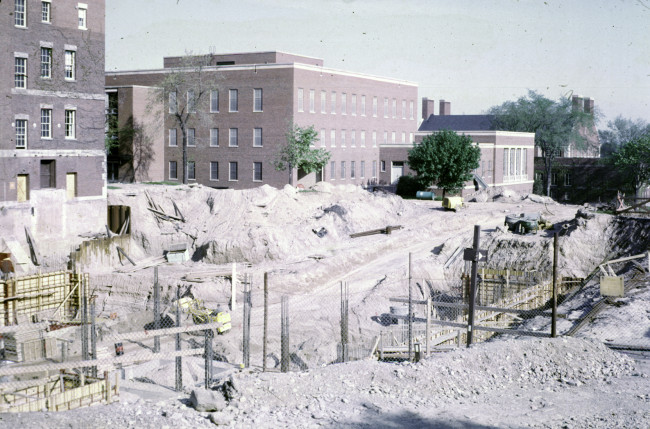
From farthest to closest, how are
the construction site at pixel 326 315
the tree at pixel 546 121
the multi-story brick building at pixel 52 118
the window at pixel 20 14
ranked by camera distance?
the tree at pixel 546 121, the window at pixel 20 14, the multi-story brick building at pixel 52 118, the construction site at pixel 326 315

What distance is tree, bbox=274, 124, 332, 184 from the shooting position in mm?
70500

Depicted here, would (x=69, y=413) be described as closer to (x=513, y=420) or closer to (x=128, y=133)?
(x=513, y=420)

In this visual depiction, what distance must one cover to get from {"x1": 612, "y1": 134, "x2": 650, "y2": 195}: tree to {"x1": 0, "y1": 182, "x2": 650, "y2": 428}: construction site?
25.5 metres

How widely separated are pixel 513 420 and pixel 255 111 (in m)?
62.5

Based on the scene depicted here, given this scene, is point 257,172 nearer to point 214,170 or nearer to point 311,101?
point 214,170

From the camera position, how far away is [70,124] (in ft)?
168

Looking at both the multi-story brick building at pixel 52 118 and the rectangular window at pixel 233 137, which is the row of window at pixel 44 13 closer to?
the multi-story brick building at pixel 52 118

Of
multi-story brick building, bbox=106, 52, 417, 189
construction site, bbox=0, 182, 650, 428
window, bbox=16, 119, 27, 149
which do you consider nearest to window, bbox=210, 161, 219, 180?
multi-story brick building, bbox=106, 52, 417, 189

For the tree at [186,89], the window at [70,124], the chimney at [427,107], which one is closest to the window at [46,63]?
the window at [70,124]

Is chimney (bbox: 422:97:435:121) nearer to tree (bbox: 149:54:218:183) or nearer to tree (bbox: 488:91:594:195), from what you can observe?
tree (bbox: 488:91:594:195)

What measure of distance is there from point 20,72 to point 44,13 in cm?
440

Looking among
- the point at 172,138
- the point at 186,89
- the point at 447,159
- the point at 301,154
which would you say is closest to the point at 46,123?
the point at 301,154

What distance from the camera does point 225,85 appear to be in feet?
247

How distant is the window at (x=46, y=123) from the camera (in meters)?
49.4
